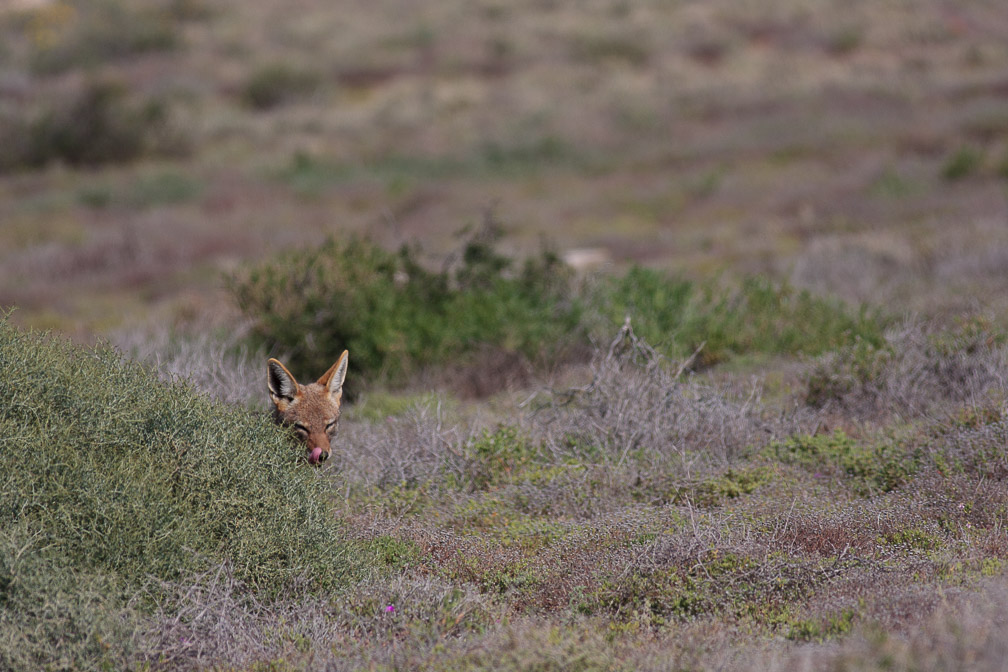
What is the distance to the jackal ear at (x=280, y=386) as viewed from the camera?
493 cm

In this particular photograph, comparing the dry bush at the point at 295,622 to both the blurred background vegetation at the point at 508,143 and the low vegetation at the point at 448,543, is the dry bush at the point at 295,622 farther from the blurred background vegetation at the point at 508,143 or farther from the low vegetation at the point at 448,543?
the blurred background vegetation at the point at 508,143

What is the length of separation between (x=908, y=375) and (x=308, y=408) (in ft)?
13.9

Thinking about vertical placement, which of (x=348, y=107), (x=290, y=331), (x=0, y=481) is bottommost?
(x=348, y=107)

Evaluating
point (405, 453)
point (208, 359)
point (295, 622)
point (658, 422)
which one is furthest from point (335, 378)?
point (208, 359)

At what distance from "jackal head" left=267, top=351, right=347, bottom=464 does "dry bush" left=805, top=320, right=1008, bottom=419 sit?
347cm

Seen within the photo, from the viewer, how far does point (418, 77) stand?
34.0 metres

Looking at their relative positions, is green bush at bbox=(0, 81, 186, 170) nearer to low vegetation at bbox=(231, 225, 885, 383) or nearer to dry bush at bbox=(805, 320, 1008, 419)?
low vegetation at bbox=(231, 225, 885, 383)

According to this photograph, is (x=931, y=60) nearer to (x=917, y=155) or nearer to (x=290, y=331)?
(x=917, y=155)

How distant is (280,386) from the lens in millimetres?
5008

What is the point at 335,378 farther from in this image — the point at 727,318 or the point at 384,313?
the point at 727,318

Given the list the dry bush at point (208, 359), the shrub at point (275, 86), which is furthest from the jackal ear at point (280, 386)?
the shrub at point (275, 86)

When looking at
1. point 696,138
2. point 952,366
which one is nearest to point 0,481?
point 952,366

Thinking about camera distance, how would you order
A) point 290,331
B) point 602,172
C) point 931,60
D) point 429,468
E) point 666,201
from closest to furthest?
1. point 429,468
2. point 290,331
3. point 666,201
4. point 602,172
5. point 931,60

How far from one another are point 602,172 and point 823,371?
15.8m
